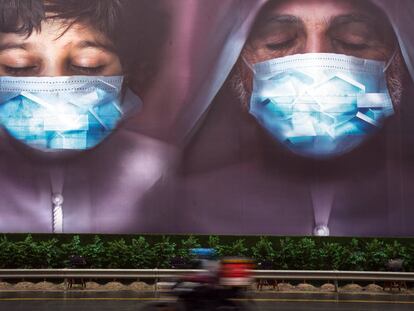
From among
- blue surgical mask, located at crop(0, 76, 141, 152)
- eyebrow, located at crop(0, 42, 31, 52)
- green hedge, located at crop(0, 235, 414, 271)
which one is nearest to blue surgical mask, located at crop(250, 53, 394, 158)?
green hedge, located at crop(0, 235, 414, 271)

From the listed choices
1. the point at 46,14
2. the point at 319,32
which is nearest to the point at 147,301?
the point at 319,32

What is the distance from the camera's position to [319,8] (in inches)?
773

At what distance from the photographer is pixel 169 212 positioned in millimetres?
18812

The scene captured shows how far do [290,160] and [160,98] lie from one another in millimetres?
5035

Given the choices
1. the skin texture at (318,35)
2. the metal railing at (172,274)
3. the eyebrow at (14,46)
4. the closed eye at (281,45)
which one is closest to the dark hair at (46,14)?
the eyebrow at (14,46)

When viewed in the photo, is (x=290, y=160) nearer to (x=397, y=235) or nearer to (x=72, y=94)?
(x=397, y=235)

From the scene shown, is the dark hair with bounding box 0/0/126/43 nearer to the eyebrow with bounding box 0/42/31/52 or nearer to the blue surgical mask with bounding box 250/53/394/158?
the eyebrow with bounding box 0/42/31/52

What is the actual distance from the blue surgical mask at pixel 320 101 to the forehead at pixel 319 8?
146cm

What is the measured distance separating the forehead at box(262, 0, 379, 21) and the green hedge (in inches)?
315

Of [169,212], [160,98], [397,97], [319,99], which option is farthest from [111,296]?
[397,97]

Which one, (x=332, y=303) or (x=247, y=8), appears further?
(x=247, y=8)

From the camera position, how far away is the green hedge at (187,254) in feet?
53.5

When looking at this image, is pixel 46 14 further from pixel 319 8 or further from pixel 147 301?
pixel 147 301

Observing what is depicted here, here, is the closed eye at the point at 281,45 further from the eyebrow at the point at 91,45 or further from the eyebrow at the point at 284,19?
the eyebrow at the point at 91,45
